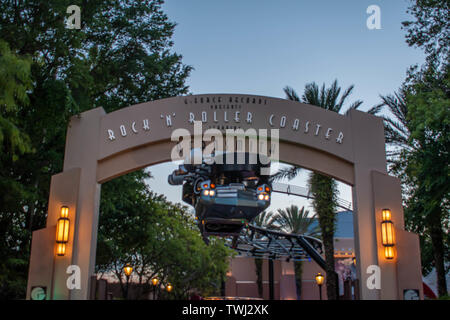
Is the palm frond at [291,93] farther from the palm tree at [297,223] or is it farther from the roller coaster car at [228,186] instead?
the palm tree at [297,223]

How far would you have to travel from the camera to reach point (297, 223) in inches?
1703

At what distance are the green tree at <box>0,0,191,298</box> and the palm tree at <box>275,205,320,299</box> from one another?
25748 mm

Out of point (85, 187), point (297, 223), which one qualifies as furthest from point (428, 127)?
point (297, 223)

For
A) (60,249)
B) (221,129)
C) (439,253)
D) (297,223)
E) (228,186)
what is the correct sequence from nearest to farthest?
(60,249), (221,129), (228,186), (439,253), (297,223)

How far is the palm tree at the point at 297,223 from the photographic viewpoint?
1699 inches

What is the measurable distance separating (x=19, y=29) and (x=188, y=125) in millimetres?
5115

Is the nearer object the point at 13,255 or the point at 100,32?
the point at 13,255

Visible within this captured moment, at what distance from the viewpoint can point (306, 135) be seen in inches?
525

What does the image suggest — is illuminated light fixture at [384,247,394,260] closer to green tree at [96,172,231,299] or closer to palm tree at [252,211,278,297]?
green tree at [96,172,231,299]

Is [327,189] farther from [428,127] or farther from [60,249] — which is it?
[60,249]

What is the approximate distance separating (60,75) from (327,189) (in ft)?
36.0

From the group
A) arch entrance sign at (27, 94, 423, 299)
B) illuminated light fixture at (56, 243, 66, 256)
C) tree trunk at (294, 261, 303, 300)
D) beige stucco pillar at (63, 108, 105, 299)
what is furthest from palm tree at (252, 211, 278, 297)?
illuminated light fixture at (56, 243, 66, 256)
